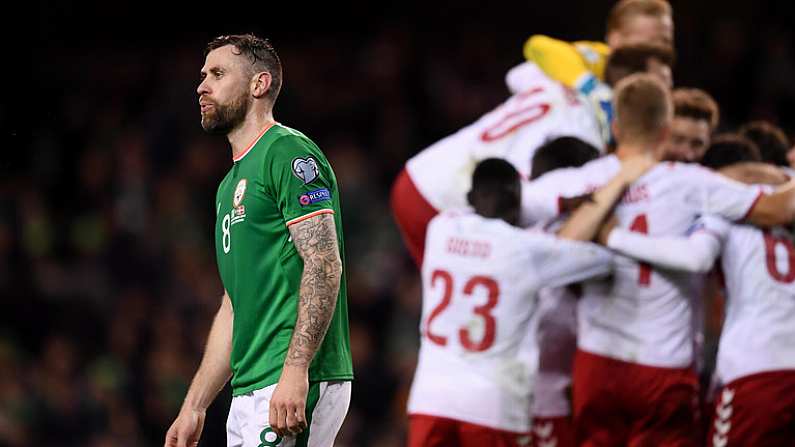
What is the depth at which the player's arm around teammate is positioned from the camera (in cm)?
405

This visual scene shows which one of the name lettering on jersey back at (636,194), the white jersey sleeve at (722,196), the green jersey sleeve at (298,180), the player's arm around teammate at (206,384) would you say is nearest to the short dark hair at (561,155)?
the name lettering on jersey back at (636,194)

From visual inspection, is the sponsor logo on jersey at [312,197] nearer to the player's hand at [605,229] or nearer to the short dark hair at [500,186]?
the short dark hair at [500,186]

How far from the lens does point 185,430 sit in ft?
13.3

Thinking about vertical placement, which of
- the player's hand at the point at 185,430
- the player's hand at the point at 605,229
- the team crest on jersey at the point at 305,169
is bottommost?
the player's hand at the point at 185,430

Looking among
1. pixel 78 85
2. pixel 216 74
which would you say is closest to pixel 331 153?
pixel 78 85

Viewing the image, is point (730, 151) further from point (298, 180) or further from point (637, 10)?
point (298, 180)

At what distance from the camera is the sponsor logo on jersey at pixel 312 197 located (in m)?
3.67

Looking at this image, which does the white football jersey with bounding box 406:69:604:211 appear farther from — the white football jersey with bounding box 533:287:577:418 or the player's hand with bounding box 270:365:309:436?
the player's hand with bounding box 270:365:309:436

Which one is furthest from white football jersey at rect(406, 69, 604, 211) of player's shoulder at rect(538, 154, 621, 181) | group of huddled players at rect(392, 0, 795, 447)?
group of huddled players at rect(392, 0, 795, 447)

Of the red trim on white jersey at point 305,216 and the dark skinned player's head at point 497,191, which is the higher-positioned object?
the red trim on white jersey at point 305,216

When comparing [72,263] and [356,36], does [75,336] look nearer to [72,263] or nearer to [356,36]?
[72,263]

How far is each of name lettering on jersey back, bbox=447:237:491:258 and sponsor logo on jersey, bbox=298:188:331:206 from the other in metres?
1.74

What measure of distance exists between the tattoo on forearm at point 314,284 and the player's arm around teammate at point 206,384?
1.97 ft

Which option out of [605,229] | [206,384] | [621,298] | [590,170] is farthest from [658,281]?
[206,384]
